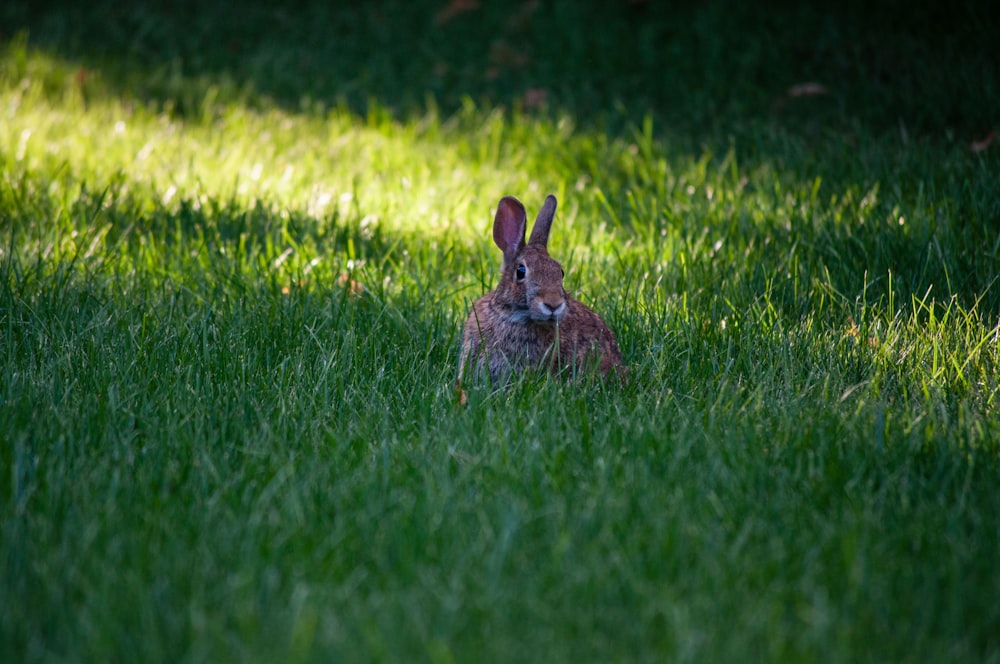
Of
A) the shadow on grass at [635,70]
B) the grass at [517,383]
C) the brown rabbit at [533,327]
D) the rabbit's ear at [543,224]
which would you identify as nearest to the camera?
the grass at [517,383]

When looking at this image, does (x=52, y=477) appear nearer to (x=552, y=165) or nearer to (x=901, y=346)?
(x=901, y=346)

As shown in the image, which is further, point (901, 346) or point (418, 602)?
point (901, 346)

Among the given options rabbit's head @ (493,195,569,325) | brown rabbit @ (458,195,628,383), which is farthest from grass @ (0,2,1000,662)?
rabbit's head @ (493,195,569,325)

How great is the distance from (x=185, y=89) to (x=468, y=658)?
7.19 metres

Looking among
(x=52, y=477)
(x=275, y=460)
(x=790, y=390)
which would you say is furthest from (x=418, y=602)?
(x=790, y=390)

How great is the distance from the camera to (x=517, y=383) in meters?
3.69

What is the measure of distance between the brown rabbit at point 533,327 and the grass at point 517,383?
0.17 meters

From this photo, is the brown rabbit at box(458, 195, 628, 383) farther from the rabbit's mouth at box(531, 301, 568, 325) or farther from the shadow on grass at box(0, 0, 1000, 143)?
the shadow on grass at box(0, 0, 1000, 143)

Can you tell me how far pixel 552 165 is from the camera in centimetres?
666

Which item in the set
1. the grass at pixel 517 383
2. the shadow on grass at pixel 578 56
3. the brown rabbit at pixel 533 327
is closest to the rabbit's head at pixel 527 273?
the brown rabbit at pixel 533 327

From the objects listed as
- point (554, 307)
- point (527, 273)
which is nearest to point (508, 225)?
point (527, 273)

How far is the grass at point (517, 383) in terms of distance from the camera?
2287 millimetres

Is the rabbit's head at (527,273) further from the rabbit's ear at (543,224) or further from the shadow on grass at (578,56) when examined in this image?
the shadow on grass at (578,56)

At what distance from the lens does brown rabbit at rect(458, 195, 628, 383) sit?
3.81m
